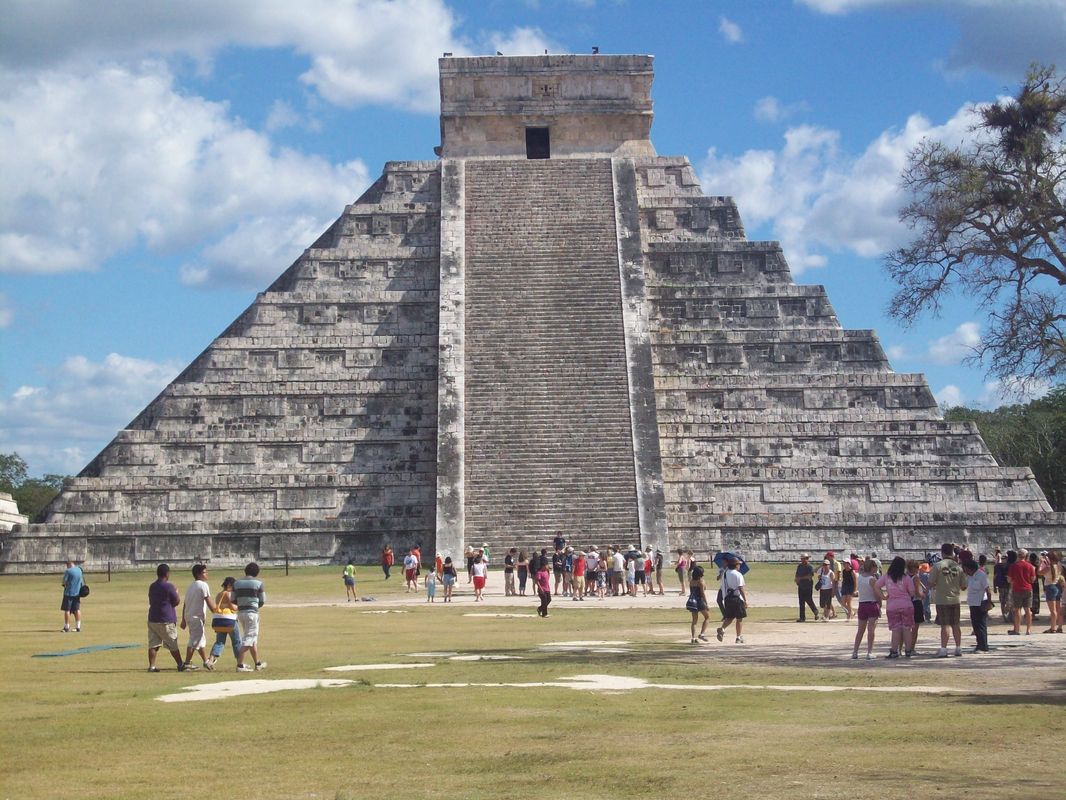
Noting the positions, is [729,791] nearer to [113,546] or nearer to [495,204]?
[113,546]

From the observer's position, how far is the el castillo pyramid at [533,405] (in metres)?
29.9

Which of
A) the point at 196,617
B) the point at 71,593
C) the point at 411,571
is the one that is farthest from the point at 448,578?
the point at 196,617

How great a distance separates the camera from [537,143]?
37.7m

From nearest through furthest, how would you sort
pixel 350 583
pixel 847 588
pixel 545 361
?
1. pixel 847 588
2. pixel 350 583
3. pixel 545 361

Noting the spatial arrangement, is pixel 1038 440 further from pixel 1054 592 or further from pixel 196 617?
pixel 196 617

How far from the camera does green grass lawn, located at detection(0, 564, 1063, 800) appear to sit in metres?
7.05

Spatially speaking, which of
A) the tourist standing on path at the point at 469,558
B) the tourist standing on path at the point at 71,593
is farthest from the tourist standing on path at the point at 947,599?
the tourist standing on path at the point at 469,558

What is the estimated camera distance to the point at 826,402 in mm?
32250

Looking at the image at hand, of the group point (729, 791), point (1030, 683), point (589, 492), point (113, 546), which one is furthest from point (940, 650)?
point (113, 546)

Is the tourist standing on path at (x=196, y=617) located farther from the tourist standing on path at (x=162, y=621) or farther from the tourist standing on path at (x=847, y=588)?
the tourist standing on path at (x=847, y=588)

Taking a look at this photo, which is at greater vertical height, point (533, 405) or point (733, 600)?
point (533, 405)

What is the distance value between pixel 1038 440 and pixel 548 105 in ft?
81.5

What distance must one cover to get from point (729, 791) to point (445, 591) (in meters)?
17.6

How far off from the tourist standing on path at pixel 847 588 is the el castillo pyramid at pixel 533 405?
764 cm
